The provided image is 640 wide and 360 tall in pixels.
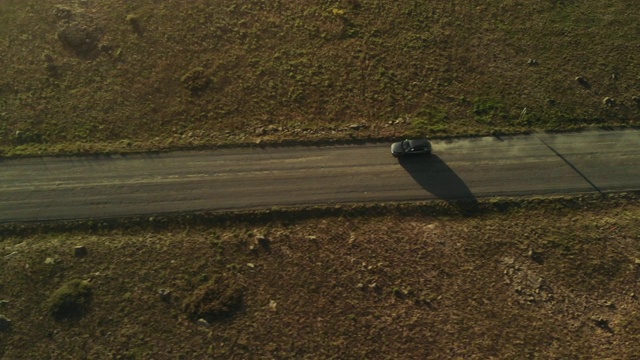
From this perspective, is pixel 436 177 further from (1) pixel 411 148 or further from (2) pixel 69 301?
(2) pixel 69 301

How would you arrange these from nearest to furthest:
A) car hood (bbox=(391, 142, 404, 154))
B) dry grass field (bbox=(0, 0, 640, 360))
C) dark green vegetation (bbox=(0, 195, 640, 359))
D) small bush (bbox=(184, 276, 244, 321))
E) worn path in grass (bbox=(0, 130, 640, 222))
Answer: dark green vegetation (bbox=(0, 195, 640, 359)) → dry grass field (bbox=(0, 0, 640, 360)) → small bush (bbox=(184, 276, 244, 321)) → worn path in grass (bbox=(0, 130, 640, 222)) → car hood (bbox=(391, 142, 404, 154))

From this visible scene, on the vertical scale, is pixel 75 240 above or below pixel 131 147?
below

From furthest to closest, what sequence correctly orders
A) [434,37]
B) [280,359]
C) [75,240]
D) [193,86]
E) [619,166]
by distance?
[434,37] → [193,86] → [619,166] → [75,240] → [280,359]

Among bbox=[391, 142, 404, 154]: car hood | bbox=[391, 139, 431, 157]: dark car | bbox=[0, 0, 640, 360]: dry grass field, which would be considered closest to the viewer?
bbox=[0, 0, 640, 360]: dry grass field

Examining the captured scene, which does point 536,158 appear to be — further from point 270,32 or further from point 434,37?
point 270,32

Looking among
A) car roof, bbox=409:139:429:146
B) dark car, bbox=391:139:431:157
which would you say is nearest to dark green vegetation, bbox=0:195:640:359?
dark car, bbox=391:139:431:157

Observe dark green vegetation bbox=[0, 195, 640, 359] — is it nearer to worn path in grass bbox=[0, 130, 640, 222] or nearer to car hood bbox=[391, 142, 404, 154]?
worn path in grass bbox=[0, 130, 640, 222]

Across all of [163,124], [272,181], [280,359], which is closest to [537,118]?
[272,181]

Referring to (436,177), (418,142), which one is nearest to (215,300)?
(436,177)
